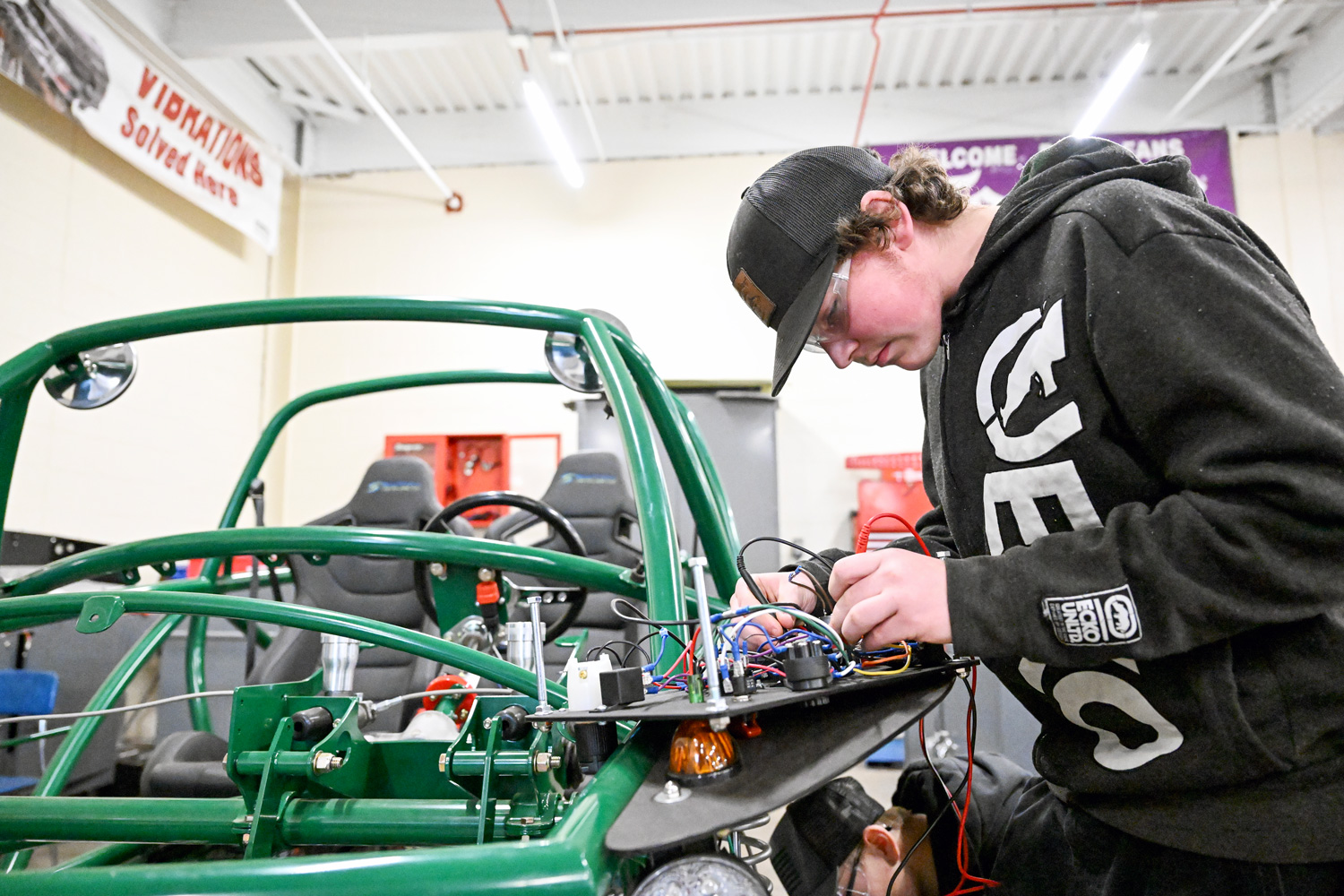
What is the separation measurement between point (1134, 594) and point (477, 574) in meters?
1.16

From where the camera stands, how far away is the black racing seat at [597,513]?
3080mm

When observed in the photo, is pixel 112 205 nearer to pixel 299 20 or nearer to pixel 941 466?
pixel 299 20

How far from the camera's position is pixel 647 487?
1.03 meters

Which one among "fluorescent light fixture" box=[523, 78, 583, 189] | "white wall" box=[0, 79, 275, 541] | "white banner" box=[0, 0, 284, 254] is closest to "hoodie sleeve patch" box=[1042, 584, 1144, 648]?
"fluorescent light fixture" box=[523, 78, 583, 189]

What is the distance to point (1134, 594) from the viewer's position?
26.8 inches

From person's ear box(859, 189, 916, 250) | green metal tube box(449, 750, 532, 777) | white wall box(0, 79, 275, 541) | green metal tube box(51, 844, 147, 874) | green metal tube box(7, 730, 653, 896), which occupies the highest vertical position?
white wall box(0, 79, 275, 541)

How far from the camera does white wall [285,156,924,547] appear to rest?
20.1ft

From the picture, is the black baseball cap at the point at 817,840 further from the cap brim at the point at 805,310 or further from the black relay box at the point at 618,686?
the cap brim at the point at 805,310

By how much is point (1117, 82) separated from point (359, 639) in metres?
5.36

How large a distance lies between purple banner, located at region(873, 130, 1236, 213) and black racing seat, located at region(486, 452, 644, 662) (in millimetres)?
4166

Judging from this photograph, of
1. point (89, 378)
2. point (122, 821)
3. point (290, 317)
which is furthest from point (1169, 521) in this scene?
point (89, 378)

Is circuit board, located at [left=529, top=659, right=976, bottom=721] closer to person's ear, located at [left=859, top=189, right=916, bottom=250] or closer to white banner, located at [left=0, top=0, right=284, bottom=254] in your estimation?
person's ear, located at [left=859, top=189, right=916, bottom=250]

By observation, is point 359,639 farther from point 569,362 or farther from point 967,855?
point 967,855

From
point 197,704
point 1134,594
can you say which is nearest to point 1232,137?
point 1134,594
